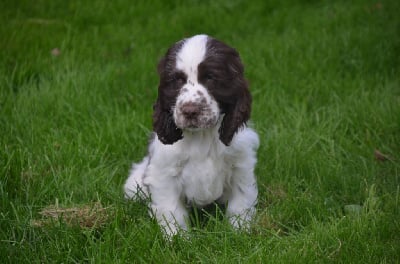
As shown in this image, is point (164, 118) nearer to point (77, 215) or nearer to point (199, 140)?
point (199, 140)

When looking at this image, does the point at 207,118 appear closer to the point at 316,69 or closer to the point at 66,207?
the point at 66,207

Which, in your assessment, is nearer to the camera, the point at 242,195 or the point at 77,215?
the point at 77,215

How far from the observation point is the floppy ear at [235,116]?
4.04 metres

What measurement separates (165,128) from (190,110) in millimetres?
408

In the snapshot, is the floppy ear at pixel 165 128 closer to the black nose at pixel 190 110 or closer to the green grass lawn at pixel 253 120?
the black nose at pixel 190 110

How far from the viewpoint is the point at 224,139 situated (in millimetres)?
4090

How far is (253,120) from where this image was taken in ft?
18.7

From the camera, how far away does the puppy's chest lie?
13.8 feet

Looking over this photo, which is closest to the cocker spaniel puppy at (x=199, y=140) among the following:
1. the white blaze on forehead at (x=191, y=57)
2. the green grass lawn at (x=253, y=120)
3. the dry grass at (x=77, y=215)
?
the white blaze on forehead at (x=191, y=57)

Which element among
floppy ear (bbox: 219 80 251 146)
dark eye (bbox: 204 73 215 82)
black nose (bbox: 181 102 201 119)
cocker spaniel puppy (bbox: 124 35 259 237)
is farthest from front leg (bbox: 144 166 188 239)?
dark eye (bbox: 204 73 215 82)

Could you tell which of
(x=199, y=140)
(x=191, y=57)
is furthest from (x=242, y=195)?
(x=191, y=57)

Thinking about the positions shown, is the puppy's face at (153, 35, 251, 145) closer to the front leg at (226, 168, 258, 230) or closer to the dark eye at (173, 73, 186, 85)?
the dark eye at (173, 73, 186, 85)

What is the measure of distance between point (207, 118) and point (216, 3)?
15.5 ft

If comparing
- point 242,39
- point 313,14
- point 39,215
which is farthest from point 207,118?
point 313,14
